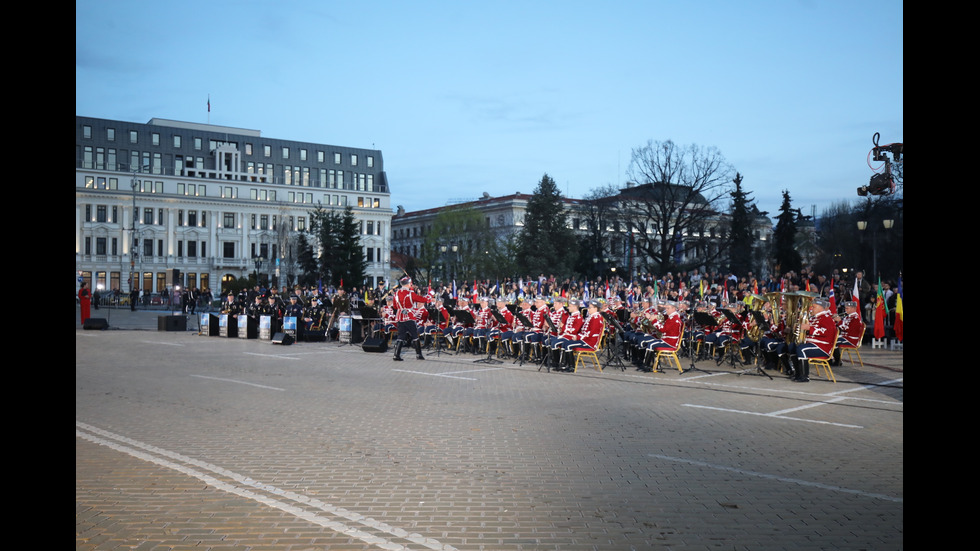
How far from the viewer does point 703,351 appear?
70.3ft

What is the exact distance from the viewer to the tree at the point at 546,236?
64.6 m

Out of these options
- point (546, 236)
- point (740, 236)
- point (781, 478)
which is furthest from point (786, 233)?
point (781, 478)

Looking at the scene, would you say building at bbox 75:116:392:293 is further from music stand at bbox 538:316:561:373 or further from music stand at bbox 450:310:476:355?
music stand at bbox 538:316:561:373

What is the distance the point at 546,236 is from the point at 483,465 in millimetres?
57216

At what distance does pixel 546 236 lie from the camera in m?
64.5

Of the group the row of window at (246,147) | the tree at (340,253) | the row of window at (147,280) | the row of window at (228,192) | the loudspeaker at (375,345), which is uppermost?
the row of window at (246,147)

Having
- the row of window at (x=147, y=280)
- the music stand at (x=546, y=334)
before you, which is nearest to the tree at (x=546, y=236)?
the music stand at (x=546, y=334)

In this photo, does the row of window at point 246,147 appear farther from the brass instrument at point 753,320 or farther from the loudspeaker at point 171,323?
the brass instrument at point 753,320

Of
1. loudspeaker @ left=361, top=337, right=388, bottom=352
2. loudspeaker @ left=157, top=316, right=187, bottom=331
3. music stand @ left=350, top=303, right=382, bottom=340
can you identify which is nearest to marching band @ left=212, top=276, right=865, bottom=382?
music stand @ left=350, top=303, right=382, bottom=340

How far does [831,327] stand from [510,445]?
32.8 ft

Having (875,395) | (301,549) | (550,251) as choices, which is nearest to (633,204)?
(550,251)

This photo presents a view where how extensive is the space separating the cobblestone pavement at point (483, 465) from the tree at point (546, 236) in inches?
1947

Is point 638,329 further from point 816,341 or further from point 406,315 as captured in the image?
point 406,315

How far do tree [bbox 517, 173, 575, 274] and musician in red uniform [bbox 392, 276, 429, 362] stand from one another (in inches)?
1720
